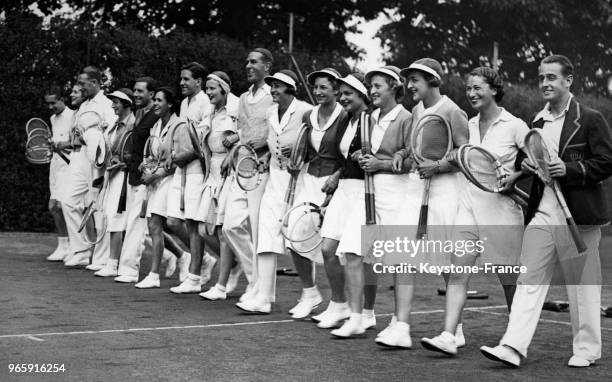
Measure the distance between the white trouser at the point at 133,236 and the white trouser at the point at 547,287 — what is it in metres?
5.96

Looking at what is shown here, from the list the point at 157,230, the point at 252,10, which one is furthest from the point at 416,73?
the point at 252,10

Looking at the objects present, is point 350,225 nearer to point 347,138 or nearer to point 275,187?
point 347,138

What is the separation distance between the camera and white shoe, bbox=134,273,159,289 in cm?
1265

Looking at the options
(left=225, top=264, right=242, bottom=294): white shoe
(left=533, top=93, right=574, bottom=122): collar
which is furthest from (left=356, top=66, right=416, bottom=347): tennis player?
(left=225, top=264, right=242, bottom=294): white shoe

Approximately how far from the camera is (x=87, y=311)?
34.9 ft

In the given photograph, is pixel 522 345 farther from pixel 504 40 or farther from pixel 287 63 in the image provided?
pixel 504 40

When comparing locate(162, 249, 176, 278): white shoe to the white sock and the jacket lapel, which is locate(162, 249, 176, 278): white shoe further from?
the jacket lapel

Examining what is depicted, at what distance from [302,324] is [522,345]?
2.63 meters

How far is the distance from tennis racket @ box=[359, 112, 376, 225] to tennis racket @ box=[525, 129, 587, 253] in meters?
1.44

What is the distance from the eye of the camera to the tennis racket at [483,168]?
8.50 meters

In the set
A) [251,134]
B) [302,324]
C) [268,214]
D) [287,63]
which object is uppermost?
[287,63]

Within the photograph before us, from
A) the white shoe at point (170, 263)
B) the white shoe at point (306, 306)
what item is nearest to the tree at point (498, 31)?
the white shoe at point (170, 263)

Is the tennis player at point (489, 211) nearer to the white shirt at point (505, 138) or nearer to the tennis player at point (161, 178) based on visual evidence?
the white shirt at point (505, 138)

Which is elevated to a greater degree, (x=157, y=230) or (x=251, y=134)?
(x=251, y=134)
